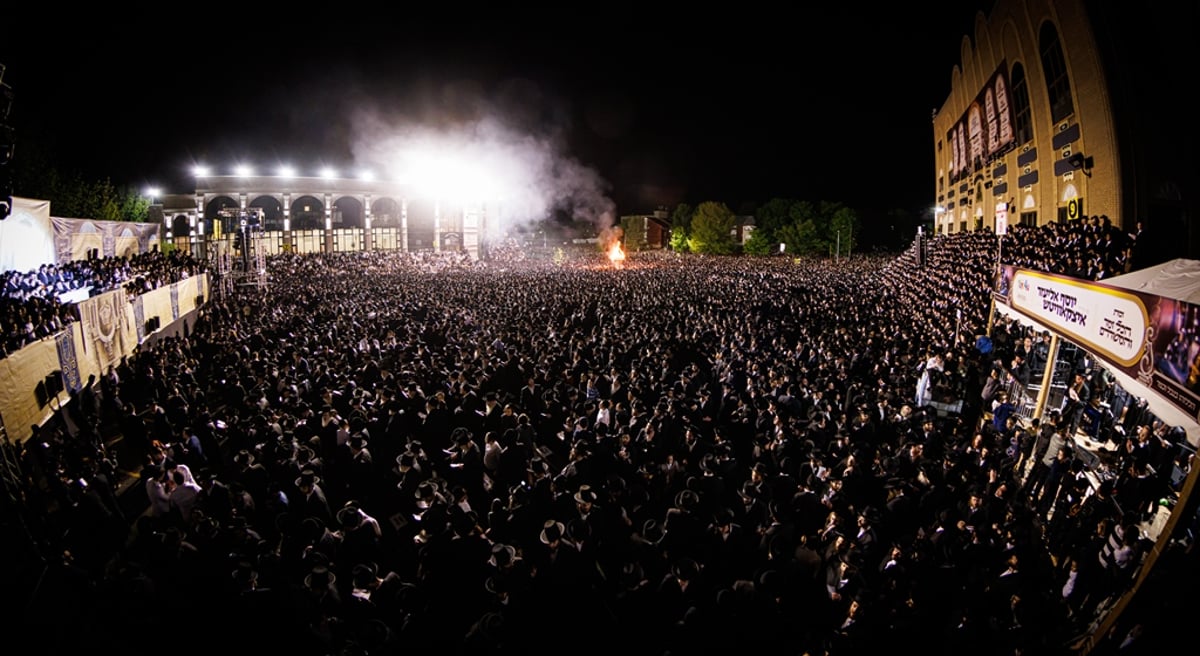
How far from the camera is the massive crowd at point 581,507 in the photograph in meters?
3.97

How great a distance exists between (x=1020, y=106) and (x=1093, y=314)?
1970cm

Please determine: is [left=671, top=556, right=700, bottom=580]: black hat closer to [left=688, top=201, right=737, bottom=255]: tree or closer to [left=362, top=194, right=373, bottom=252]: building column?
[left=362, top=194, right=373, bottom=252]: building column

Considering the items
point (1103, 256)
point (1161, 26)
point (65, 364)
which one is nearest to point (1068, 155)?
point (1161, 26)

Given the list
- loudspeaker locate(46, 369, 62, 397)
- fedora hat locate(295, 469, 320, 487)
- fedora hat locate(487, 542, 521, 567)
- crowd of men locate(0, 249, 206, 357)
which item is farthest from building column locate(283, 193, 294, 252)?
fedora hat locate(487, 542, 521, 567)

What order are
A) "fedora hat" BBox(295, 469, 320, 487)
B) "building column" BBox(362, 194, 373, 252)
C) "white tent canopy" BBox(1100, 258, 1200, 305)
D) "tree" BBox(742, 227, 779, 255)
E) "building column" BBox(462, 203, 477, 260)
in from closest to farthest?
"white tent canopy" BBox(1100, 258, 1200, 305) → "fedora hat" BBox(295, 469, 320, 487) → "building column" BBox(362, 194, 373, 252) → "building column" BBox(462, 203, 477, 260) → "tree" BBox(742, 227, 779, 255)

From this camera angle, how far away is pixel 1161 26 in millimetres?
14758

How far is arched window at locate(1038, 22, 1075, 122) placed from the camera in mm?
17219

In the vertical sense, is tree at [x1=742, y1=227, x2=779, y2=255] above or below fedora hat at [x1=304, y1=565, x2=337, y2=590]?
above

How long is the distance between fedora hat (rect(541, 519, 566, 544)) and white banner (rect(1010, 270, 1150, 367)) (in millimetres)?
6062

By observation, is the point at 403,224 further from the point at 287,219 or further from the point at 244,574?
the point at 244,574

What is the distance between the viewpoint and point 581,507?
5.13m

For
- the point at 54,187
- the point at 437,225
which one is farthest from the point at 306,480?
the point at 437,225

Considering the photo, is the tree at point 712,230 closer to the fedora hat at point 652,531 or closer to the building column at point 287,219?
the building column at point 287,219

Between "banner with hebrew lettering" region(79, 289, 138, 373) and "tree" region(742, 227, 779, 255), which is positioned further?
"tree" region(742, 227, 779, 255)
